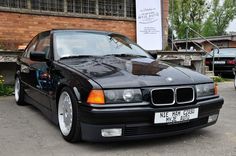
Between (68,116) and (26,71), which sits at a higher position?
(26,71)

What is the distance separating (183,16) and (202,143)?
46.2 meters

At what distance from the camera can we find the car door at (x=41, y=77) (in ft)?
16.6

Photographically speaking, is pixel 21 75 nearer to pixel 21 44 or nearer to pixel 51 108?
pixel 51 108

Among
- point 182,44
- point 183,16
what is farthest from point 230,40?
point 183,16

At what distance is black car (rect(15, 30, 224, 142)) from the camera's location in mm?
3881

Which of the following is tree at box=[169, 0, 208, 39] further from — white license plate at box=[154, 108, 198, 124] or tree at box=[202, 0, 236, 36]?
white license plate at box=[154, 108, 198, 124]

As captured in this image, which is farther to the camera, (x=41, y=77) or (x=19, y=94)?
(x=19, y=94)

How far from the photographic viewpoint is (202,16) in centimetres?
5003

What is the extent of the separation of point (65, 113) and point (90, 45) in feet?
4.15

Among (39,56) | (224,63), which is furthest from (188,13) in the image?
(39,56)

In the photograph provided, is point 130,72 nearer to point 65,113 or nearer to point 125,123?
point 125,123

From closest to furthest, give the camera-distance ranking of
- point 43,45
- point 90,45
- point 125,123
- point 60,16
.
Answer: point 125,123
point 90,45
point 43,45
point 60,16

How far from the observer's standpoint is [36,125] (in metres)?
5.33

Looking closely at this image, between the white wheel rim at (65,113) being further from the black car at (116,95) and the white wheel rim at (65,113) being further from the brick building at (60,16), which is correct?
the brick building at (60,16)
